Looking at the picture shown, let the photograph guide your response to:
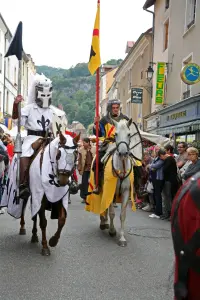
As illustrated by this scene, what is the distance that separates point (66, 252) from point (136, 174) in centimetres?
224

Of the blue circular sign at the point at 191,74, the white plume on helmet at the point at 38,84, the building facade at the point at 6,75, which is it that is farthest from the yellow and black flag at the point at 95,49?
the building facade at the point at 6,75

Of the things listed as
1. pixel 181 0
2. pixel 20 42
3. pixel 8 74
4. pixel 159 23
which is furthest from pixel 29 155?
pixel 8 74

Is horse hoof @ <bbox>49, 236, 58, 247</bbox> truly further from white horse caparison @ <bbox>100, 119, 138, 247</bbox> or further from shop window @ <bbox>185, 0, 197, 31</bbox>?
shop window @ <bbox>185, 0, 197, 31</bbox>

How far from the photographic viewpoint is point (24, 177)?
6.05 m

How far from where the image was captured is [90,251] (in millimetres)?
5996

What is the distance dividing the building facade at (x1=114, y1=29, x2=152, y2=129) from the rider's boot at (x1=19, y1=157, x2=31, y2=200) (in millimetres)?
17261

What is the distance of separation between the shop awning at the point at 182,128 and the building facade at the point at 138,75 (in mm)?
4702

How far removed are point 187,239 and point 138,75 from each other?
26567 millimetres

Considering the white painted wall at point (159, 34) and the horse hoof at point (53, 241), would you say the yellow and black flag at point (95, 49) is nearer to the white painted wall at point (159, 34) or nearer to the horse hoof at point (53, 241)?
the horse hoof at point (53, 241)

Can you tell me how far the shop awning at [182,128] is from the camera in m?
14.4

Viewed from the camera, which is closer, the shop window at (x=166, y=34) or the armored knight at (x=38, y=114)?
the armored knight at (x=38, y=114)

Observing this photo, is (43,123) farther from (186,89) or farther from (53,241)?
(186,89)

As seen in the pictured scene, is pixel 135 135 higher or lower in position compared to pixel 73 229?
higher

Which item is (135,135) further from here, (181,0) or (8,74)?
(8,74)
